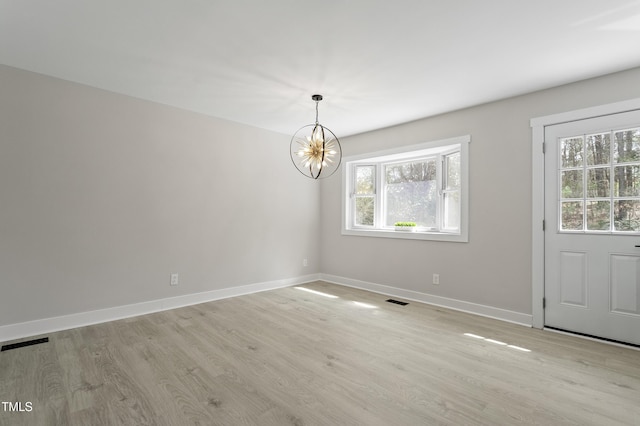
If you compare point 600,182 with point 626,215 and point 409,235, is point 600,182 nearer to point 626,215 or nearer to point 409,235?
point 626,215

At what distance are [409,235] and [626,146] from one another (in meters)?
2.39

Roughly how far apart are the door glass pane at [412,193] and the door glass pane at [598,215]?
169 cm

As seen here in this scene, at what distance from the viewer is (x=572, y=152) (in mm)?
3121

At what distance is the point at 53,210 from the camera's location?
3.08 meters

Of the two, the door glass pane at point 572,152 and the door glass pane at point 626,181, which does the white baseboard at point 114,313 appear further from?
the door glass pane at point 626,181

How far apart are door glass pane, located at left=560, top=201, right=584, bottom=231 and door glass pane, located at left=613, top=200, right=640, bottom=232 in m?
0.25

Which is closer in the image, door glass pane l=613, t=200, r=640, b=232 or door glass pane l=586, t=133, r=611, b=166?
door glass pane l=613, t=200, r=640, b=232

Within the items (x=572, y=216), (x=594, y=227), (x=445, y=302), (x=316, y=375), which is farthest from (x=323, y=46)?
(x=445, y=302)

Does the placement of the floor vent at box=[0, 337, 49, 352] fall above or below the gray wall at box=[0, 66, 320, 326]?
below

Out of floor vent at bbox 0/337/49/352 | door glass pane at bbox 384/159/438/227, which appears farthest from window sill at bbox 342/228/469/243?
floor vent at bbox 0/337/49/352

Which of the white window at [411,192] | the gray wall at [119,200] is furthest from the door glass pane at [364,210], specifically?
the gray wall at [119,200]

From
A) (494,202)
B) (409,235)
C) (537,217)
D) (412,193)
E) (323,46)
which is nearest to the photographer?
(323,46)

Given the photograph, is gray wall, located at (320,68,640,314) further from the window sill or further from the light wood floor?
the light wood floor

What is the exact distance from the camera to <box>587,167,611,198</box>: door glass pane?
9.62ft
